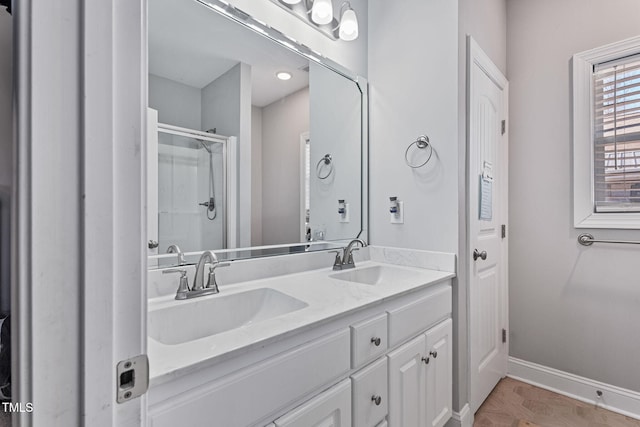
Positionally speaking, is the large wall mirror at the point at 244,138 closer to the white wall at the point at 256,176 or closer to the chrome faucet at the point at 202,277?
the white wall at the point at 256,176

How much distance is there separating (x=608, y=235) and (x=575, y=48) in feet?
3.89

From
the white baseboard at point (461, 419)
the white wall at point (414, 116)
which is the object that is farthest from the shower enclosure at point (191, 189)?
the white baseboard at point (461, 419)

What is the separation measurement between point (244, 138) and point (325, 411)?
44.4 inches

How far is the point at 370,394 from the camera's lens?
3.56 ft

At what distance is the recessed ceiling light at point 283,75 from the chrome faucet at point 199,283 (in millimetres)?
974

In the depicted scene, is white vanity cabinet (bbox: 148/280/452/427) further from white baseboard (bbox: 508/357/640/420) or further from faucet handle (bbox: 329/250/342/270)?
white baseboard (bbox: 508/357/640/420)

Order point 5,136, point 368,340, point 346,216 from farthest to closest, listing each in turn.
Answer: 1. point 346,216
2. point 368,340
3. point 5,136

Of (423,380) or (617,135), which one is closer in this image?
(423,380)

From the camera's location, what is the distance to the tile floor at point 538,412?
1.71 metres

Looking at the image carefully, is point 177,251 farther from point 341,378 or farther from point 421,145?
point 421,145

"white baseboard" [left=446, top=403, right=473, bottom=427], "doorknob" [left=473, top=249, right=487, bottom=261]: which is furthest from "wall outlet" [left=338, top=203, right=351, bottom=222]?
"white baseboard" [left=446, top=403, right=473, bottom=427]

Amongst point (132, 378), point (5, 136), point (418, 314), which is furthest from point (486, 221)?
point (5, 136)

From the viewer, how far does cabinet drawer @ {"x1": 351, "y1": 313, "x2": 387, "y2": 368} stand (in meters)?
1.03

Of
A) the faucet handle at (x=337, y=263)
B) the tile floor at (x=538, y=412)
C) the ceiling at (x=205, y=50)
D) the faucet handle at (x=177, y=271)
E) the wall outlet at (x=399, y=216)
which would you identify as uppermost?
the ceiling at (x=205, y=50)
